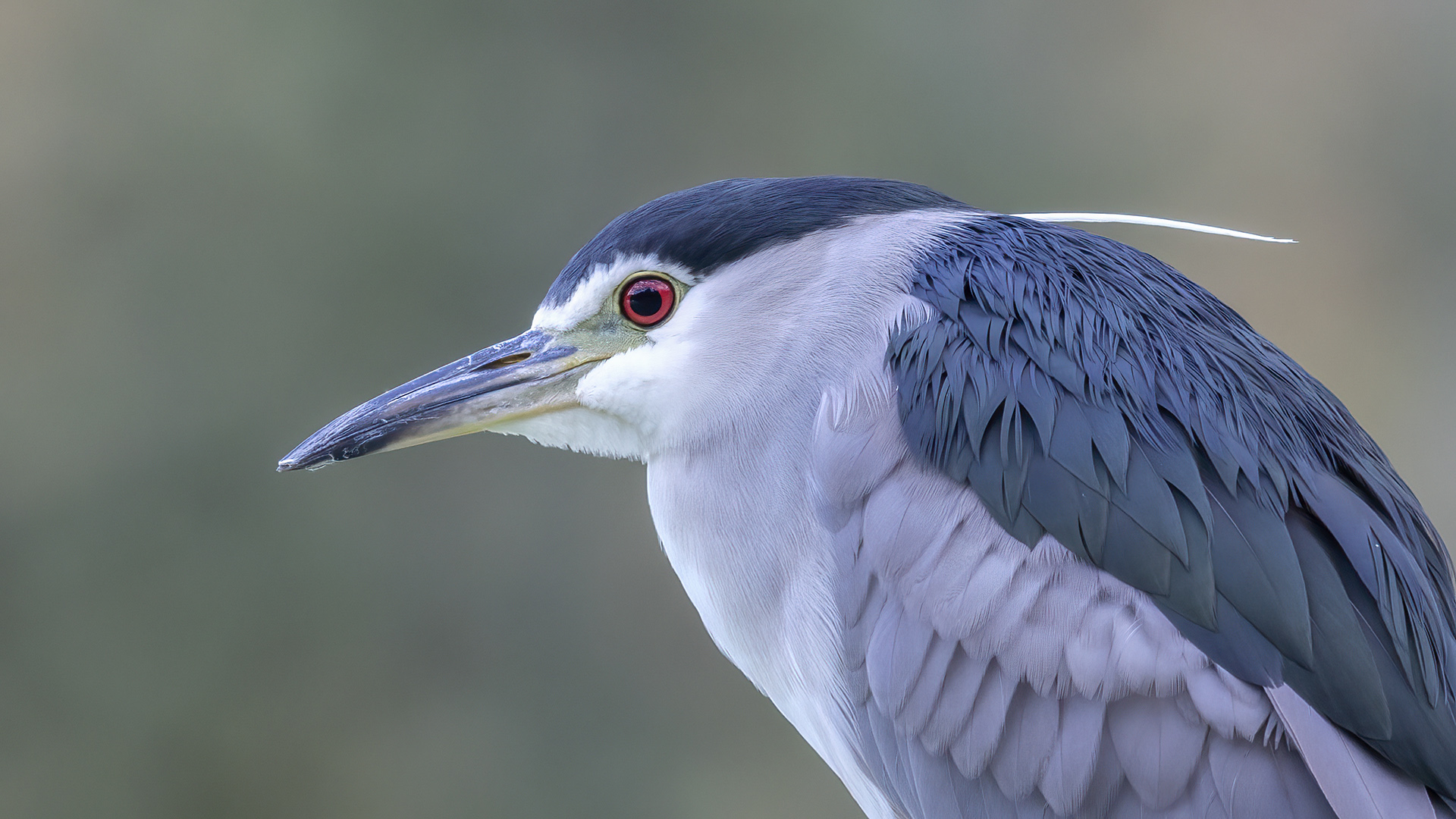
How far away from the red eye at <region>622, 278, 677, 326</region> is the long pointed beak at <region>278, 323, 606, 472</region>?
0.18ft

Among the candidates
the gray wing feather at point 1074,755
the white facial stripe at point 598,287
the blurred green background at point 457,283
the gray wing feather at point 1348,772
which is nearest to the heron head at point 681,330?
the white facial stripe at point 598,287

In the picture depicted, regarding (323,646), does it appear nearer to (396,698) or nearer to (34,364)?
(396,698)

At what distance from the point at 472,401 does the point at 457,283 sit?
5.12 feet

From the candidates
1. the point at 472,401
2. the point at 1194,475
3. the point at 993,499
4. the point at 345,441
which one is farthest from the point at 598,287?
the point at 1194,475

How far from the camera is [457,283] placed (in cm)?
260

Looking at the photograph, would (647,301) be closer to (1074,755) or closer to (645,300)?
(645,300)

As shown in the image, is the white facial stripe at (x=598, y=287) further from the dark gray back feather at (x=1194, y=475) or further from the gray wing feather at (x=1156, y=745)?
the gray wing feather at (x=1156, y=745)

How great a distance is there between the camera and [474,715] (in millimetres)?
2623

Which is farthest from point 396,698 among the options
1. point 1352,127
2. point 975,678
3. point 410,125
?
point 1352,127

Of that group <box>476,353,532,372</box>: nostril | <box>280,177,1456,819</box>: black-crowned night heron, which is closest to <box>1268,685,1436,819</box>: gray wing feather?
<box>280,177,1456,819</box>: black-crowned night heron

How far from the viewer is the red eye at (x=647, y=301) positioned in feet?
3.60

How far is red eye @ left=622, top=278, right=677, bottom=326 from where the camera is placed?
1.10 metres

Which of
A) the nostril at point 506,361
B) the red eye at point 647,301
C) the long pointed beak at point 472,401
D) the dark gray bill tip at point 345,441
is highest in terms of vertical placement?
the red eye at point 647,301

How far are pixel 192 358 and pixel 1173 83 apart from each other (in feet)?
8.35
